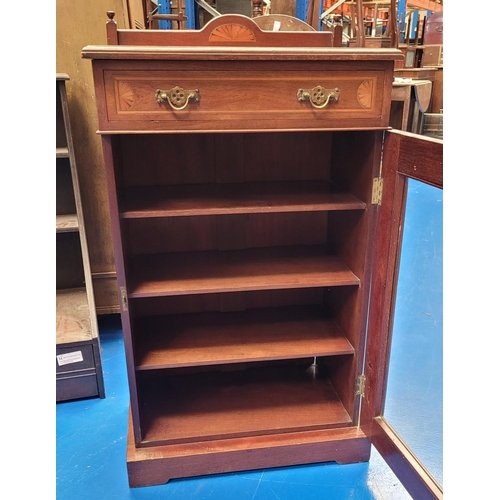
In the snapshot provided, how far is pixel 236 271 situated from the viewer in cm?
150

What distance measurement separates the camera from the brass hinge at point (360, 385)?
1.49 metres

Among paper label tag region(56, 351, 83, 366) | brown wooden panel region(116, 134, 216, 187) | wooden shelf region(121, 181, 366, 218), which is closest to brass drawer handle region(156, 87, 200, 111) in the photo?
wooden shelf region(121, 181, 366, 218)

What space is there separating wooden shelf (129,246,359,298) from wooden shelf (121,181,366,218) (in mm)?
237

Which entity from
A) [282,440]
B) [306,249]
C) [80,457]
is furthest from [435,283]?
[80,457]

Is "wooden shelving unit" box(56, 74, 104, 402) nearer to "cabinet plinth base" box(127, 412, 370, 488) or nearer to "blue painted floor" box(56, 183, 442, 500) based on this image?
"blue painted floor" box(56, 183, 442, 500)

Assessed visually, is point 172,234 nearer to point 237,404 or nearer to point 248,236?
point 248,236

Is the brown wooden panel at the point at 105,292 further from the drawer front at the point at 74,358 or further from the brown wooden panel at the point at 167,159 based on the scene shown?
the brown wooden panel at the point at 167,159

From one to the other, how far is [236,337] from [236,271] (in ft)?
0.84

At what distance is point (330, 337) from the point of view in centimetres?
157

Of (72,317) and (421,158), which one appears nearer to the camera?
(421,158)

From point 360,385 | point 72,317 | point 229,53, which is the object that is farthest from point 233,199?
point 72,317

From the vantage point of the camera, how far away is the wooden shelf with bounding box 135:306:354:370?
1463mm

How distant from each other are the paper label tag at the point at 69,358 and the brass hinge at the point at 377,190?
1262 mm

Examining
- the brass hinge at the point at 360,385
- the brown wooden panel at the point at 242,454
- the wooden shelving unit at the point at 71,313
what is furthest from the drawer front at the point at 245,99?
the brown wooden panel at the point at 242,454
